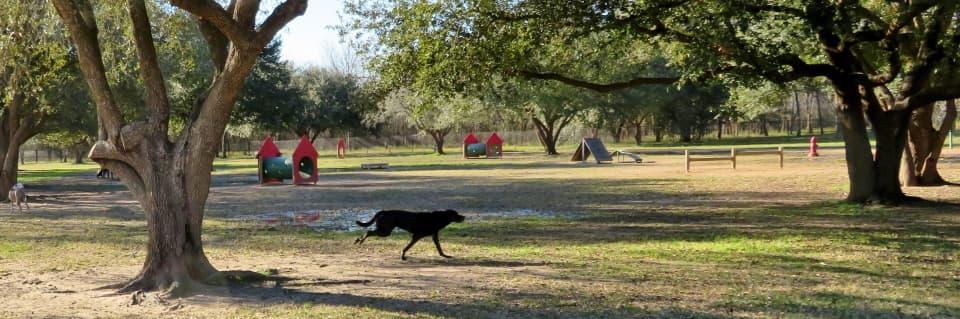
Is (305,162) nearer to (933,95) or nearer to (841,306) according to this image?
(933,95)

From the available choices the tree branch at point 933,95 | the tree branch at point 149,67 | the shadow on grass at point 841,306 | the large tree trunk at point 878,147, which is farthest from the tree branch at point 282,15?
the tree branch at point 933,95

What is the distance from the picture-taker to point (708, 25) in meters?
13.6

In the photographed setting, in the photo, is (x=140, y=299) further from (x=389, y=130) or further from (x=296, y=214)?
(x=389, y=130)

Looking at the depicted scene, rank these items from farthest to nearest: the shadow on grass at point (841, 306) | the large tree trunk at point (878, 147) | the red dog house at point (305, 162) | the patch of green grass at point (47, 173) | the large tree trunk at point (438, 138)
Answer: the large tree trunk at point (438, 138) → the patch of green grass at point (47, 173) → the red dog house at point (305, 162) → the large tree trunk at point (878, 147) → the shadow on grass at point (841, 306)

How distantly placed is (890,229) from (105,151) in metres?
10.0

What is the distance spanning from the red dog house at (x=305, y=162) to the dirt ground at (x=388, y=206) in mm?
546

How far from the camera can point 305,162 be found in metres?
27.5

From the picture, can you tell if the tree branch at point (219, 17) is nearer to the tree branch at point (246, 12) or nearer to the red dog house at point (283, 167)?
the tree branch at point (246, 12)

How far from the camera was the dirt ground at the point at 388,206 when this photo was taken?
23.9ft

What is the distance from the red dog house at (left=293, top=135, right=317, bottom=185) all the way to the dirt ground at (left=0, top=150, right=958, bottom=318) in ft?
1.79

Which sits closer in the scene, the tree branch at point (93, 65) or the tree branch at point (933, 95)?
the tree branch at point (93, 65)

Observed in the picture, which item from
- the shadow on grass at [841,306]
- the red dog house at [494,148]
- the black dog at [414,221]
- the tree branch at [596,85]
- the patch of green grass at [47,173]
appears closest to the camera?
the shadow on grass at [841,306]

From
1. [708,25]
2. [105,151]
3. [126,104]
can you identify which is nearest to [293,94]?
[126,104]

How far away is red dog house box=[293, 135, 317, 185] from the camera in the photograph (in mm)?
26344
